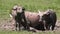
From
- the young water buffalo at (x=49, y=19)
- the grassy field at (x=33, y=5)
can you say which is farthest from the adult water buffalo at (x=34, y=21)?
the grassy field at (x=33, y=5)

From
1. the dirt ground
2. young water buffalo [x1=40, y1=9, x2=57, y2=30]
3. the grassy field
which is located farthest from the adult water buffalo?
the grassy field

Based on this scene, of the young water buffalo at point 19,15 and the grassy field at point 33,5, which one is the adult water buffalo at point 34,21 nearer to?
the young water buffalo at point 19,15

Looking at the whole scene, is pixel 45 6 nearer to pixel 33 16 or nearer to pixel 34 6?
A: pixel 34 6

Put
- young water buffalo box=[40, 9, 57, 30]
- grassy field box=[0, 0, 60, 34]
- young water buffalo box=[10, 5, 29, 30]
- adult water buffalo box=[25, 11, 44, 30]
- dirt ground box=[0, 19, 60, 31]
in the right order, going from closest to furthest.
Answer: young water buffalo box=[10, 5, 29, 30], young water buffalo box=[40, 9, 57, 30], adult water buffalo box=[25, 11, 44, 30], dirt ground box=[0, 19, 60, 31], grassy field box=[0, 0, 60, 34]

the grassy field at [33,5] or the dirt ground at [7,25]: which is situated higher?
the grassy field at [33,5]

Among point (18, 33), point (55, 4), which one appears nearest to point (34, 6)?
point (55, 4)

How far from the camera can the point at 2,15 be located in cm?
1523

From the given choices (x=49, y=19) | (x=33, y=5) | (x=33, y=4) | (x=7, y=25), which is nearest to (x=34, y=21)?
(x=49, y=19)

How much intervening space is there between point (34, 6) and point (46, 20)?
6336mm

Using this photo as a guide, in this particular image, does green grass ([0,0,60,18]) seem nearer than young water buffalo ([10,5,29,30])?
No

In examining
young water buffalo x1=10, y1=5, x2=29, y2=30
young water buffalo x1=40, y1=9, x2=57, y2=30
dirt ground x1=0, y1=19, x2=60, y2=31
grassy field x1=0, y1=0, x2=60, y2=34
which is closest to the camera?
young water buffalo x1=10, y1=5, x2=29, y2=30

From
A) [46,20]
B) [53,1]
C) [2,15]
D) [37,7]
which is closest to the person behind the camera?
[46,20]

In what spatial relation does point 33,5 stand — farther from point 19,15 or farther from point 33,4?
point 19,15

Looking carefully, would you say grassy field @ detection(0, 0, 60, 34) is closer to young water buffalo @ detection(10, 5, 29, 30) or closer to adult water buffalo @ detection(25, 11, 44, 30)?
adult water buffalo @ detection(25, 11, 44, 30)
